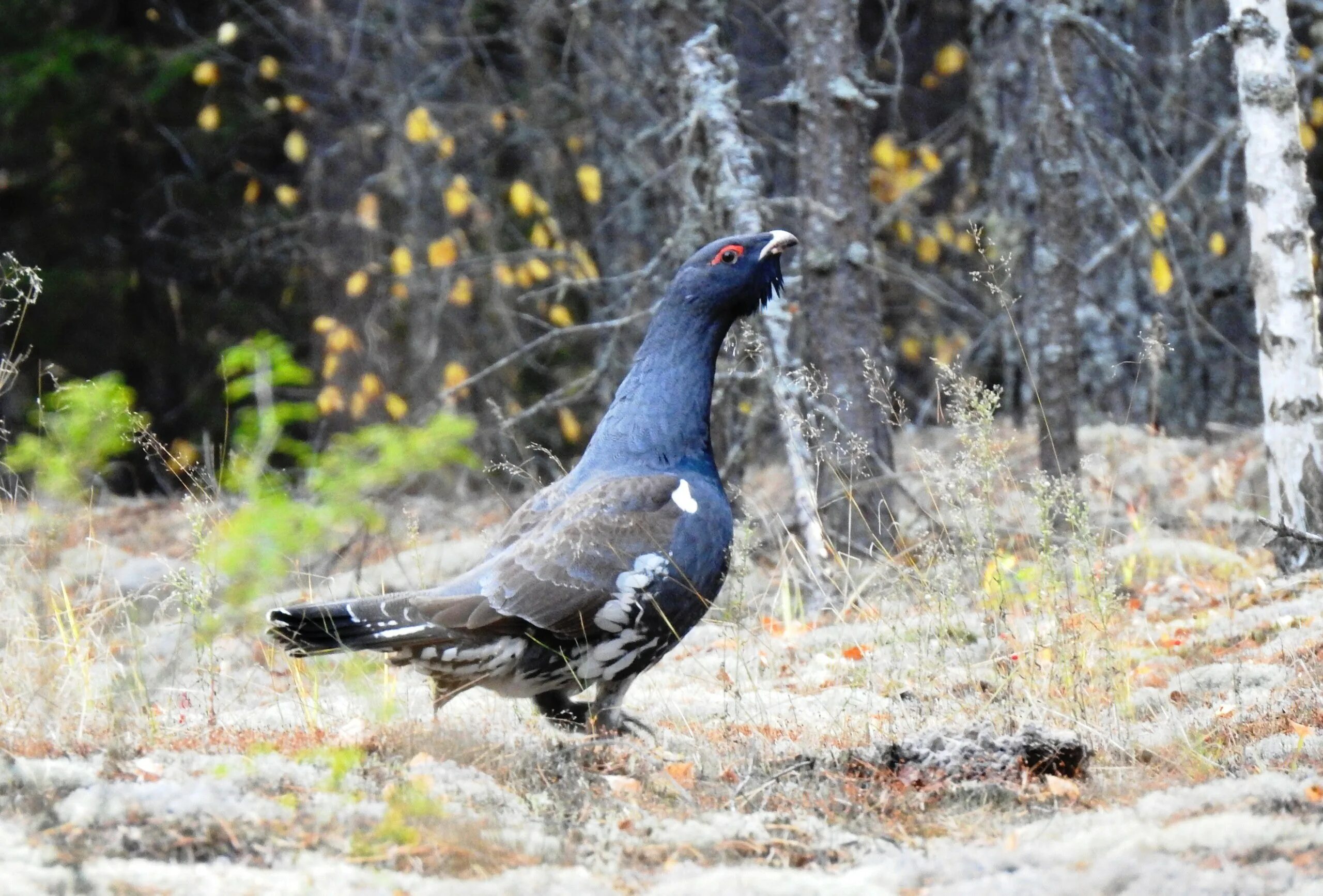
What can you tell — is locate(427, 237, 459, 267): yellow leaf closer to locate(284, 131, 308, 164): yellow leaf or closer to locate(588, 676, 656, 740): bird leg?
locate(284, 131, 308, 164): yellow leaf

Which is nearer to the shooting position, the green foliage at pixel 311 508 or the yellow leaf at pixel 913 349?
the green foliage at pixel 311 508

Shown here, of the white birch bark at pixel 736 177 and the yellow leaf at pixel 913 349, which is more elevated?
the white birch bark at pixel 736 177

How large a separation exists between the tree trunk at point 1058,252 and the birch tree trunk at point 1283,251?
3.12 ft

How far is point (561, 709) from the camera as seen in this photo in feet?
17.0

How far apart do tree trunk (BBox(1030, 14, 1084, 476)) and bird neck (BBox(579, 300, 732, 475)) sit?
2.71m

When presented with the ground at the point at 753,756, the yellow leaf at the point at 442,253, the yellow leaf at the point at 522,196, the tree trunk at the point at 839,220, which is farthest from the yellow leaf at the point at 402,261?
the ground at the point at 753,756

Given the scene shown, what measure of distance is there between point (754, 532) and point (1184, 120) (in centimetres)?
729

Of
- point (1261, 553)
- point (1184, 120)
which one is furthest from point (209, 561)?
point (1184, 120)

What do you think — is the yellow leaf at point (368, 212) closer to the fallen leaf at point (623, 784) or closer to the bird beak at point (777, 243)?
the bird beak at point (777, 243)

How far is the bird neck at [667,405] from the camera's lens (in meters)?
5.32

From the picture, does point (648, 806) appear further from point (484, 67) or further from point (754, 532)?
point (484, 67)

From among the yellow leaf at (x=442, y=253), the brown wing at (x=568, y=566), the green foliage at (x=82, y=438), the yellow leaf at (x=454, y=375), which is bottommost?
the yellow leaf at (x=454, y=375)

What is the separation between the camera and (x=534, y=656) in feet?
15.9

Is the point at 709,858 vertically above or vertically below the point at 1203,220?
below
